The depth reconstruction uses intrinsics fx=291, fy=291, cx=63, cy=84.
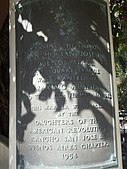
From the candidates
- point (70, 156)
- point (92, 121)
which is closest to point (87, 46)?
point (92, 121)

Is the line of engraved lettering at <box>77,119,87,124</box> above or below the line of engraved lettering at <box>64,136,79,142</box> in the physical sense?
above

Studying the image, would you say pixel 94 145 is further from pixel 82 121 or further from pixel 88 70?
pixel 88 70

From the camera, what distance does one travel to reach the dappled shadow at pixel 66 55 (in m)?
2.49

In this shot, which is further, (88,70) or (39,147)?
(88,70)

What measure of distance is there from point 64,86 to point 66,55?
278 mm

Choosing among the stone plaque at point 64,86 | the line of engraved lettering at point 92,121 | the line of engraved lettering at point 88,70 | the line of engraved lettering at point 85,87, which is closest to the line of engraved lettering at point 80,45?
the stone plaque at point 64,86

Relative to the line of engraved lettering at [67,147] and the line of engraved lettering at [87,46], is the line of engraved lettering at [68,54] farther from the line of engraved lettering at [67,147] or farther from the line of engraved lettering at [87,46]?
the line of engraved lettering at [67,147]

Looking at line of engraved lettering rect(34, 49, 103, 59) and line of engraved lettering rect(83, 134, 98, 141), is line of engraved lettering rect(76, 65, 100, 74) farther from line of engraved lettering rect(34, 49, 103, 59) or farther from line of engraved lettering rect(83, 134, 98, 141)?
line of engraved lettering rect(83, 134, 98, 141)

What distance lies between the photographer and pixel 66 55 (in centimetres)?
255

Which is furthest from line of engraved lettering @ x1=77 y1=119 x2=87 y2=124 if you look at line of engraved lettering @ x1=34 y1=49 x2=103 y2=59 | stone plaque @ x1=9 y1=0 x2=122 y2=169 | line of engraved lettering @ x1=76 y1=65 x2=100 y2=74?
line of engraved lettering @ x1=34 y1=49 x2=103 y2=59

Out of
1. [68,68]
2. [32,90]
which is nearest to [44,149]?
[32,90]

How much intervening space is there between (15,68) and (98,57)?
74cm

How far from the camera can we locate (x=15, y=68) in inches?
102

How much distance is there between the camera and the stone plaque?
240 cm
